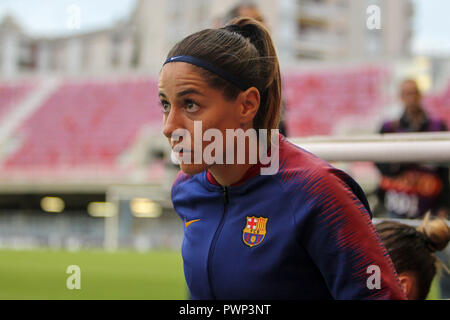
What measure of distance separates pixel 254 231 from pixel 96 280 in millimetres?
4537

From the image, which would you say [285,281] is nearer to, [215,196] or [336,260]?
[336,260]

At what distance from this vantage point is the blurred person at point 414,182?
3.14 m

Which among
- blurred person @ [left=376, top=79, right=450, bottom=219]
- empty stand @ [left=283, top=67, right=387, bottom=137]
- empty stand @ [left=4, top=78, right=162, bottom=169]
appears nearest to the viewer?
blurred person @ [left=376, top=79, right=450, bottom=219]

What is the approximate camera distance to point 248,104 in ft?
3.27

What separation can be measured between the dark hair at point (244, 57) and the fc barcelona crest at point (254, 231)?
167 millimetres

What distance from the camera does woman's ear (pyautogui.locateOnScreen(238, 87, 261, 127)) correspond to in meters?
0.99

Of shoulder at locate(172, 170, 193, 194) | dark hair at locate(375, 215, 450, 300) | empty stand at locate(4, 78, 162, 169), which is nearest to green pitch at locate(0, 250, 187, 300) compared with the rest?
shoulder at locate(172, 170, 193, 194)

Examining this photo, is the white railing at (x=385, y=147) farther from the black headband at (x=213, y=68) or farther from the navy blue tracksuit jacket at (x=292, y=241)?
the black headband at (x=213, y=68)

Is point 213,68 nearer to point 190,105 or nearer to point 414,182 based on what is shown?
point 190,105

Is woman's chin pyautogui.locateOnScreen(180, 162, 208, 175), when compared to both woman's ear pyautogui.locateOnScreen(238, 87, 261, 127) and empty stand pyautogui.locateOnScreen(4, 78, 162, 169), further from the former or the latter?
empty stand pyautogui.locateOnScreen(4, 78, 162, 169)

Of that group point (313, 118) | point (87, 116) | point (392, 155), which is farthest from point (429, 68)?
point (392, 155)

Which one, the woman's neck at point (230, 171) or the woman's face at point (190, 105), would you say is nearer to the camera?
the woman's face at point (190, 105)

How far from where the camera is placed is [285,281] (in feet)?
Answer: 3.13

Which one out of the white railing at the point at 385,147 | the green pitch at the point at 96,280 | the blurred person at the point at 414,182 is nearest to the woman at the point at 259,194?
the white railing at the point at 385,147
